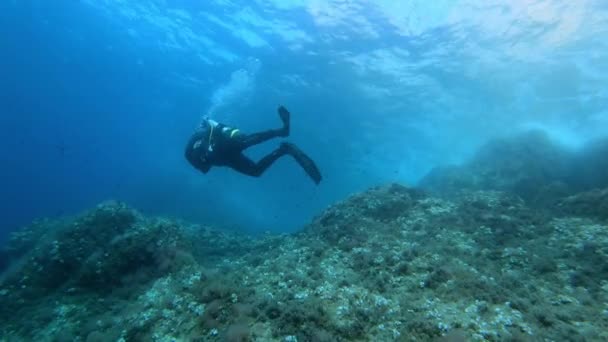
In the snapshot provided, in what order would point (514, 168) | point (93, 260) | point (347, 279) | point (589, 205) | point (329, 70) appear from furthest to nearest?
point (329, 70) → point (514, 168) → point (589, 205) → point (93, 260) → point (347, 279)

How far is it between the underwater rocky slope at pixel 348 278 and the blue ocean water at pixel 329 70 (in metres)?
15.4

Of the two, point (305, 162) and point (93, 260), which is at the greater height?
point (305, 162)

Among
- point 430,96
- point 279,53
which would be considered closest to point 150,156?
point 279,53

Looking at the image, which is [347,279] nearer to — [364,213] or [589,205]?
[364,213]

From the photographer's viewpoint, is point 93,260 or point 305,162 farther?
point 305,162

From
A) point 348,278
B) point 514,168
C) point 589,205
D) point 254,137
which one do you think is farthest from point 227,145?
point 514,168

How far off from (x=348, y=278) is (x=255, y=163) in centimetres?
635

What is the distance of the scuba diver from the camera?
12461 millimetres

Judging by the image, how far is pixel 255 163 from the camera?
13.4 m

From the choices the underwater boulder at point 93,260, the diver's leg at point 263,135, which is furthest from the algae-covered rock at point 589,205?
the underwater boulder at point 93,260

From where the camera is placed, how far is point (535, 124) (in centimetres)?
4106

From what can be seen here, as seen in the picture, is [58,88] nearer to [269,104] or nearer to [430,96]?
[269,104]

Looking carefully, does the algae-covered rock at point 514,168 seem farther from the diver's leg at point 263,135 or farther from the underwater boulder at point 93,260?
the underwater boulder at point 93,260

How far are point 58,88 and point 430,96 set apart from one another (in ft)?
244
